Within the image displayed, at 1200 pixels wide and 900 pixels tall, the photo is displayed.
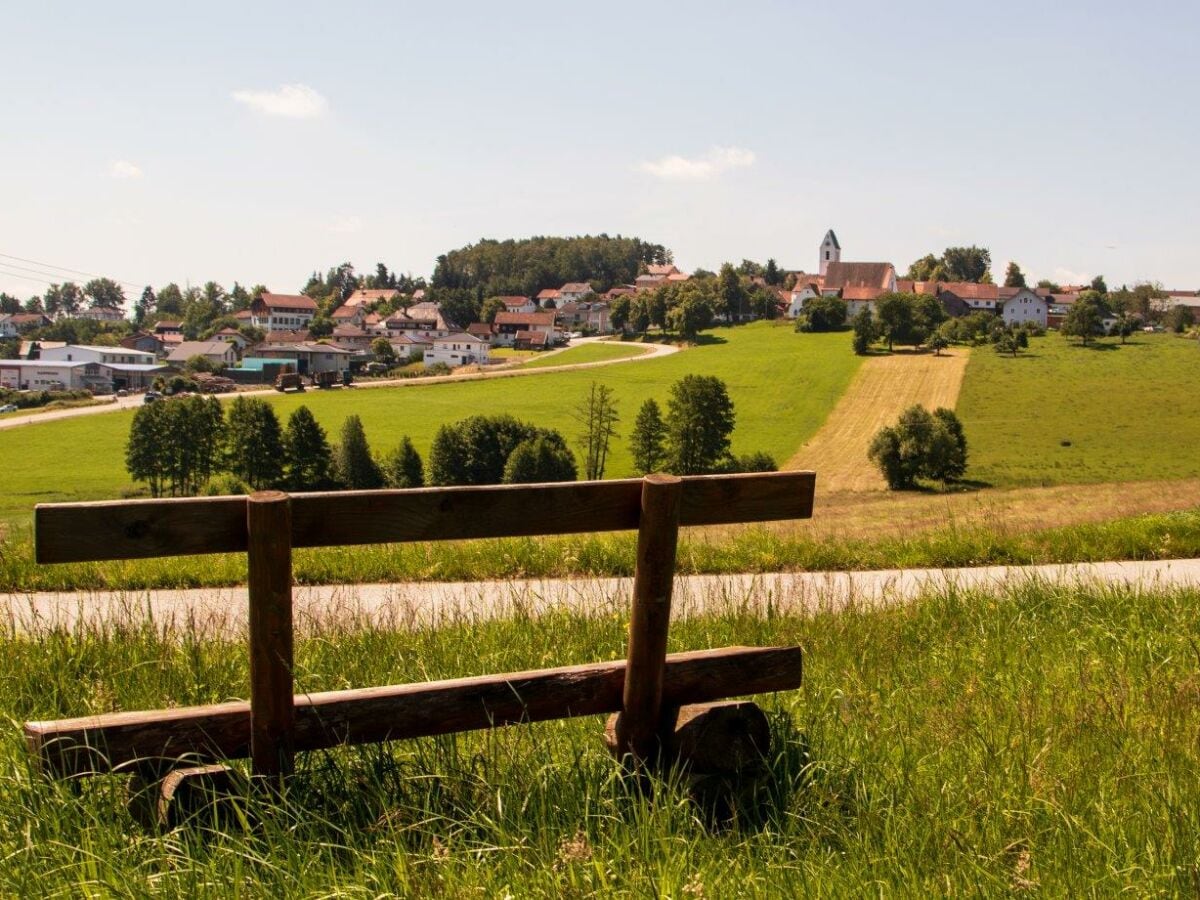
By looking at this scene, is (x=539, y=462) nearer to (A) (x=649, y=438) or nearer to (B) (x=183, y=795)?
(A) (x=649, y=438)

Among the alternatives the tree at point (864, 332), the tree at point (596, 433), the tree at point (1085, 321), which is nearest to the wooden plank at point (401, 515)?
the tree at point (596, 433)

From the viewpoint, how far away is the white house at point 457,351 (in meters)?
140

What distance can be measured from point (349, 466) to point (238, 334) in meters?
97.2

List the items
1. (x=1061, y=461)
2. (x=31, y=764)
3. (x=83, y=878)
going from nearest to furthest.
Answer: (x=83, y=878)
(x=31, y=764)
(x=1061, y=461)

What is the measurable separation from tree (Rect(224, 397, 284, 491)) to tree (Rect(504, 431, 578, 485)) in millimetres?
15442

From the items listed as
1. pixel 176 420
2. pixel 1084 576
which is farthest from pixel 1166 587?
pixel 176 420

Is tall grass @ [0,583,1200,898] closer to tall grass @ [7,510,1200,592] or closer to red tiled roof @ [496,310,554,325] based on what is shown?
tall grass @ [7,510,1200,592]

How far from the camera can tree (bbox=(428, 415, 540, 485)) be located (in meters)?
68.3

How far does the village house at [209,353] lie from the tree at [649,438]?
3262 inches

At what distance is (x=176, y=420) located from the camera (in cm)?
6869

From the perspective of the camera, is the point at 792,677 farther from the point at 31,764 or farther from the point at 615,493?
the point at 31,764

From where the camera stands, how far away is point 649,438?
70250mm

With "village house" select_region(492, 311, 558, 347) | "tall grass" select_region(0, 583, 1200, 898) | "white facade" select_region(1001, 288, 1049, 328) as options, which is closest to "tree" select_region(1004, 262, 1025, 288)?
"white facade" select_region(1001, 288, 1049, 328)

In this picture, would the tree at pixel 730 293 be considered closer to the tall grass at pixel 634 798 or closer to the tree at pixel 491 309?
the tree at pixel 491 309
